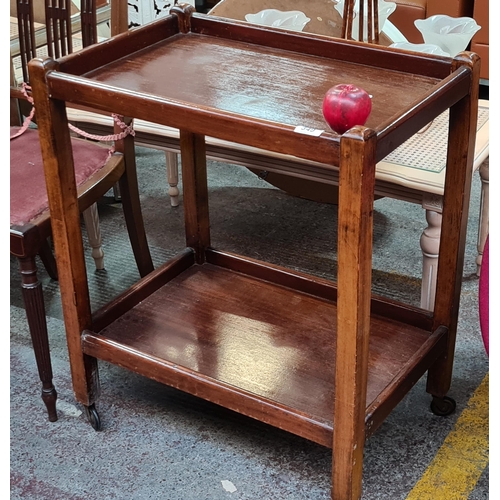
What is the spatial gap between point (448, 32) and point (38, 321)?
130cm

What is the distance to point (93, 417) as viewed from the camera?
1942mm

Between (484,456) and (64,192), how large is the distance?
1.08 m

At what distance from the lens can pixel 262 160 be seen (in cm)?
214

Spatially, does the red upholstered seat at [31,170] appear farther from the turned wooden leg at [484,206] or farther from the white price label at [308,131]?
the turned wooden leg at [484,206]

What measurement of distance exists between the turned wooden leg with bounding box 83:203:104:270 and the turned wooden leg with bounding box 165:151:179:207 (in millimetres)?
446

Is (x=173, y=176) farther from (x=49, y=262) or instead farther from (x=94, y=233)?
(x=49, y=262)

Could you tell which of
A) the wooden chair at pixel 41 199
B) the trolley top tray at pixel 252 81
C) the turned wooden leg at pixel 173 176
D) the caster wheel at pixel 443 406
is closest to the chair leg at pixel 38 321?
the wooden chair at pixel 41 199

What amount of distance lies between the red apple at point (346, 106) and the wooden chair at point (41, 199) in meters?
0.77

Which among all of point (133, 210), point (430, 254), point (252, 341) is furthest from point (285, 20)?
point (252, 341)

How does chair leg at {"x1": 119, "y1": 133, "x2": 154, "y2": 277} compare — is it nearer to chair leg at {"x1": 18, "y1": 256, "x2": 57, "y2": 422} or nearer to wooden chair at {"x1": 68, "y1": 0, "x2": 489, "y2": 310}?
wooden chair at {"x1": 68, "y1": 0, "x2": 489, "y2": 310}

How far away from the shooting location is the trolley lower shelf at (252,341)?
5.55ft

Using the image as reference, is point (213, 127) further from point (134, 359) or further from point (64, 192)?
point (134, 359)

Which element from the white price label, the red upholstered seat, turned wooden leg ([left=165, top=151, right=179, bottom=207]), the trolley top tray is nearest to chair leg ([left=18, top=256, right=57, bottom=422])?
the red upholstered seat

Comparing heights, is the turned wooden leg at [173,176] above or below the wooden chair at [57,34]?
below
